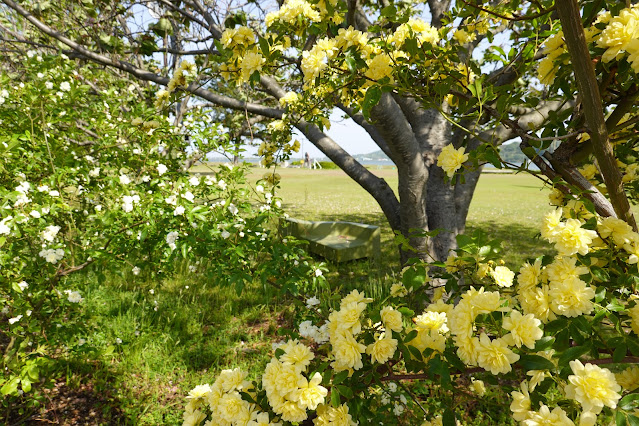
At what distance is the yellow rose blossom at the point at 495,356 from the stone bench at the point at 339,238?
4252 mm

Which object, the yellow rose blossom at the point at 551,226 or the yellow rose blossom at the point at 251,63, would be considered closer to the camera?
the yellow rose blossom at the point at 551,226

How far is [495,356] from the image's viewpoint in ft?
2.63

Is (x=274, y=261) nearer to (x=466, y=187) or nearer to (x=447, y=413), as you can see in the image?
(x=447, y=413)

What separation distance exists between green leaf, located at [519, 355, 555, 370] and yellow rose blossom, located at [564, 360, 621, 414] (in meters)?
0.05

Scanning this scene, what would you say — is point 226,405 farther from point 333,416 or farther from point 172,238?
point 172,238

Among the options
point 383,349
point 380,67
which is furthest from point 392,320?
point 380,67

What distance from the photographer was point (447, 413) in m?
0.89

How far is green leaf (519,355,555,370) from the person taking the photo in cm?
77

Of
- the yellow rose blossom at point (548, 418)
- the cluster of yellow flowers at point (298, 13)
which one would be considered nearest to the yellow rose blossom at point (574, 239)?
the yellow rose blossom at point (548, 418)

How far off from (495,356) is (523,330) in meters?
0.10

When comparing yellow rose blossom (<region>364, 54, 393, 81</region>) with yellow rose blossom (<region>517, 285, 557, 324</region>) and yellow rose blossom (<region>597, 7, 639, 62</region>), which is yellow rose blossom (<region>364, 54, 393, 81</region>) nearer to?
yellow rose blossom (<region>597, 7, 639, 62</region>)

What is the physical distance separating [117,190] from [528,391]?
2468 mm

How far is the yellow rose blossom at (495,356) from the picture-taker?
79cm

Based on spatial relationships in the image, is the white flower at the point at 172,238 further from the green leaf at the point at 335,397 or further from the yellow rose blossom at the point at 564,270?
the yellow rose blossom at the point at 564,270
